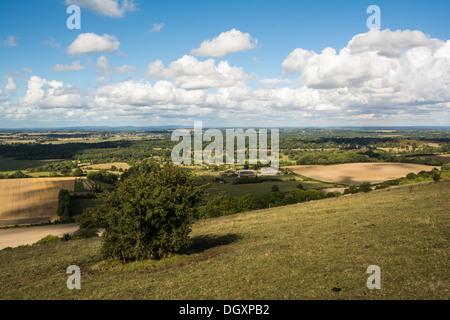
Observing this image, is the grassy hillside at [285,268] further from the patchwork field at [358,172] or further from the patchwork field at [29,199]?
the patchwork field at [358,172]

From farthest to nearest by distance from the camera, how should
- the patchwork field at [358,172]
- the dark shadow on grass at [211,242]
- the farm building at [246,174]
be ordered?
the farm building at [246,174], the patchwork field at [358,172], the dark shadow on grass at [211,242]

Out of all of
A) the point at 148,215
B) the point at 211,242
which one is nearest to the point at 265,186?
the point at 211,242

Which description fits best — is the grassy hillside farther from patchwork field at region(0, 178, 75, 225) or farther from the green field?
the green field

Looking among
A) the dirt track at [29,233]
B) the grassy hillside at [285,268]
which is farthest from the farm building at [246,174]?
the grassy hillside at [285,268]
